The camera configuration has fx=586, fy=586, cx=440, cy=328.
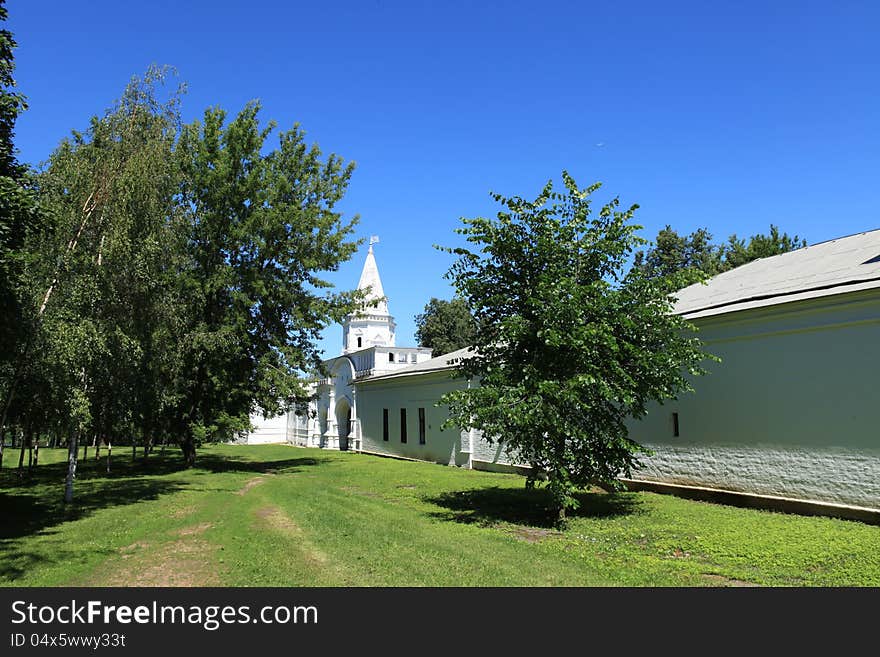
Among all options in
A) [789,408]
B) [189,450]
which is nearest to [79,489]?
[189,450]

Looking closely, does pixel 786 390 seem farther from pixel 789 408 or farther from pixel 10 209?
pixel 10 209

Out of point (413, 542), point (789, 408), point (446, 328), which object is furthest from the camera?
point (446, 328)

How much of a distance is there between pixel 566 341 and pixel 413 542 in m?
4.18

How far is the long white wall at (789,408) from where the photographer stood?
1041 cm

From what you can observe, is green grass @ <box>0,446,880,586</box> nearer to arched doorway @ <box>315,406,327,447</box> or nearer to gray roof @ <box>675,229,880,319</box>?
gray roof @ <box>675,229,880,319</box>

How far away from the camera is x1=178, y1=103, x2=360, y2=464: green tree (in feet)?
73.3

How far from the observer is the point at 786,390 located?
11.7 m

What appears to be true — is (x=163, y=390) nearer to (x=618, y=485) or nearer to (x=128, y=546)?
(x=128, y=546)

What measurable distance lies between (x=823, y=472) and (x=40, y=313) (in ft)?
48.6

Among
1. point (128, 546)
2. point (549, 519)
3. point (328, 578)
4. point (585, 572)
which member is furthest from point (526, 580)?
point (128, 546)

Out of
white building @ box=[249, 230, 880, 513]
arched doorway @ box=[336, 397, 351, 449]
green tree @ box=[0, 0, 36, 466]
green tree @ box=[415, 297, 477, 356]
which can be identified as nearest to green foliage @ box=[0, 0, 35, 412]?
green tree @ box=[0, 0, 36, 466]

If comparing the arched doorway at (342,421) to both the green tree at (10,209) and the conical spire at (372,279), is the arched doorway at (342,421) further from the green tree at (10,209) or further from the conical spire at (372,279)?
the green tree at (10,209)

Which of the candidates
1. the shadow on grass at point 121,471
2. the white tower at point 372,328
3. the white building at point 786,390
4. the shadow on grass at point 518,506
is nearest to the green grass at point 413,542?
the shadow on grass at point 518,506

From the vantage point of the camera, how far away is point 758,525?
10.1 metres
